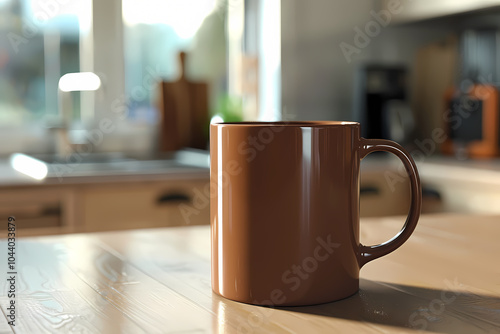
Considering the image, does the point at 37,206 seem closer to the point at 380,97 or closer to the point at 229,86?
the point at 229,86

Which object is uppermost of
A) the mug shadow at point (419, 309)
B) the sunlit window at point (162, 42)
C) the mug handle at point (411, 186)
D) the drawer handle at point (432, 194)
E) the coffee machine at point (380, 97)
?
the sunlit window at point (162, 42)

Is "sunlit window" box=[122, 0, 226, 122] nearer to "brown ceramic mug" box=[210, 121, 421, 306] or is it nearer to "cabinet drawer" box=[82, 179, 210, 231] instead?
"cabinet drawer" box=[82, 179, 210, 231]

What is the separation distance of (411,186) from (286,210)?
0.38ft

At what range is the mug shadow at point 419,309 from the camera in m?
0.44

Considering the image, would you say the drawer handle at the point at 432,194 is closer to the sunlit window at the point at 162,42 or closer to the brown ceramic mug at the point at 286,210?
the sunlit window at the point at 162,42

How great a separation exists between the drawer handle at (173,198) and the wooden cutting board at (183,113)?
64cm

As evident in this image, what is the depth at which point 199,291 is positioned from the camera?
21.0 inches

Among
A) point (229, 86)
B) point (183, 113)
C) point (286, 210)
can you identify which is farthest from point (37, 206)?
point (286, 210)

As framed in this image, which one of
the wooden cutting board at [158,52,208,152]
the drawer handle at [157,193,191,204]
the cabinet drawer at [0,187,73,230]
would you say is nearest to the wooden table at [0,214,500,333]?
the cabinet drawer at [0,187,73,230]

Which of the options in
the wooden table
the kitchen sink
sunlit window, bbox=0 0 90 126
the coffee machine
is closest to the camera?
the wooden table

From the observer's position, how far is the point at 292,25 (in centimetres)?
268

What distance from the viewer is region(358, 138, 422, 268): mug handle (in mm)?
515

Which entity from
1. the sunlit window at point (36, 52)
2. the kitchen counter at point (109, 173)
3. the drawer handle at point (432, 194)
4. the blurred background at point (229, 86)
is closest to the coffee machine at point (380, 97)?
the blurred background at point (229, 86)

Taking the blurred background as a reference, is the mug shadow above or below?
below
